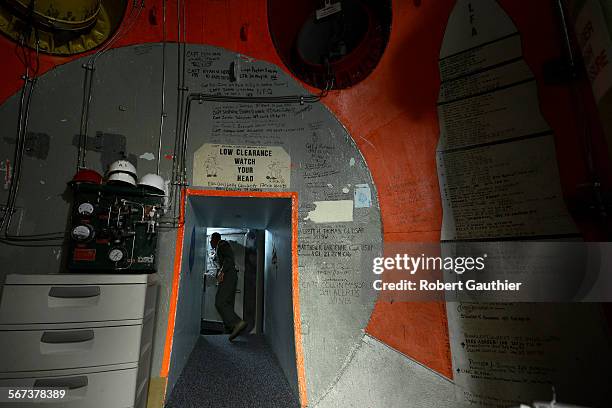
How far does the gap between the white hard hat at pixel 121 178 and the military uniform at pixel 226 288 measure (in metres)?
2.06

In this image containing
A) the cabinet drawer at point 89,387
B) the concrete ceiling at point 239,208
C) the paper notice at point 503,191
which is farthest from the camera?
the concrete ceiling at point 239,208

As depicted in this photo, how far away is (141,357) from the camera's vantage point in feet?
3.84

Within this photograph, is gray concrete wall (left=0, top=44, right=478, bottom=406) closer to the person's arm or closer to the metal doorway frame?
the metal doorway frame

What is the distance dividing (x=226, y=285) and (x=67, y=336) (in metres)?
2.28

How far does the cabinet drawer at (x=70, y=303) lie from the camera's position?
3.38 ft

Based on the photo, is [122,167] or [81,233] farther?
[122,167]

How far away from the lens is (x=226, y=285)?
329 centimetres

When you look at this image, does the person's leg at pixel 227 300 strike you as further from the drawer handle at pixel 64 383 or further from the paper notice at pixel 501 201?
the paper notice at pixel 501 201

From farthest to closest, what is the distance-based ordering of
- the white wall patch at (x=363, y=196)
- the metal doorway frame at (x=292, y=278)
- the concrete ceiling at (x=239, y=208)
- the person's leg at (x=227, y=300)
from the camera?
the person's leg at (x=227, y=300), the concrete ceiling at (x=239, y=208), the white wall patch at (x=363, y=196), the metal doorway frame at (x=292, y=278)

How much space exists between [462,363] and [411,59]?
154 cm

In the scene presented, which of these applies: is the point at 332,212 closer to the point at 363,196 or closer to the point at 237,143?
the point at 363,196

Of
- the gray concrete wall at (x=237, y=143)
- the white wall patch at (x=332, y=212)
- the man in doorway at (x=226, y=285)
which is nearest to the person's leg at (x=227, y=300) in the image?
the man in doorway at (x=226, y=285)

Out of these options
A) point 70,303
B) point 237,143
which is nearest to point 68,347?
point 70,303

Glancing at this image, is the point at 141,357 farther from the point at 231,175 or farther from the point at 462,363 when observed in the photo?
the point at 462,363
